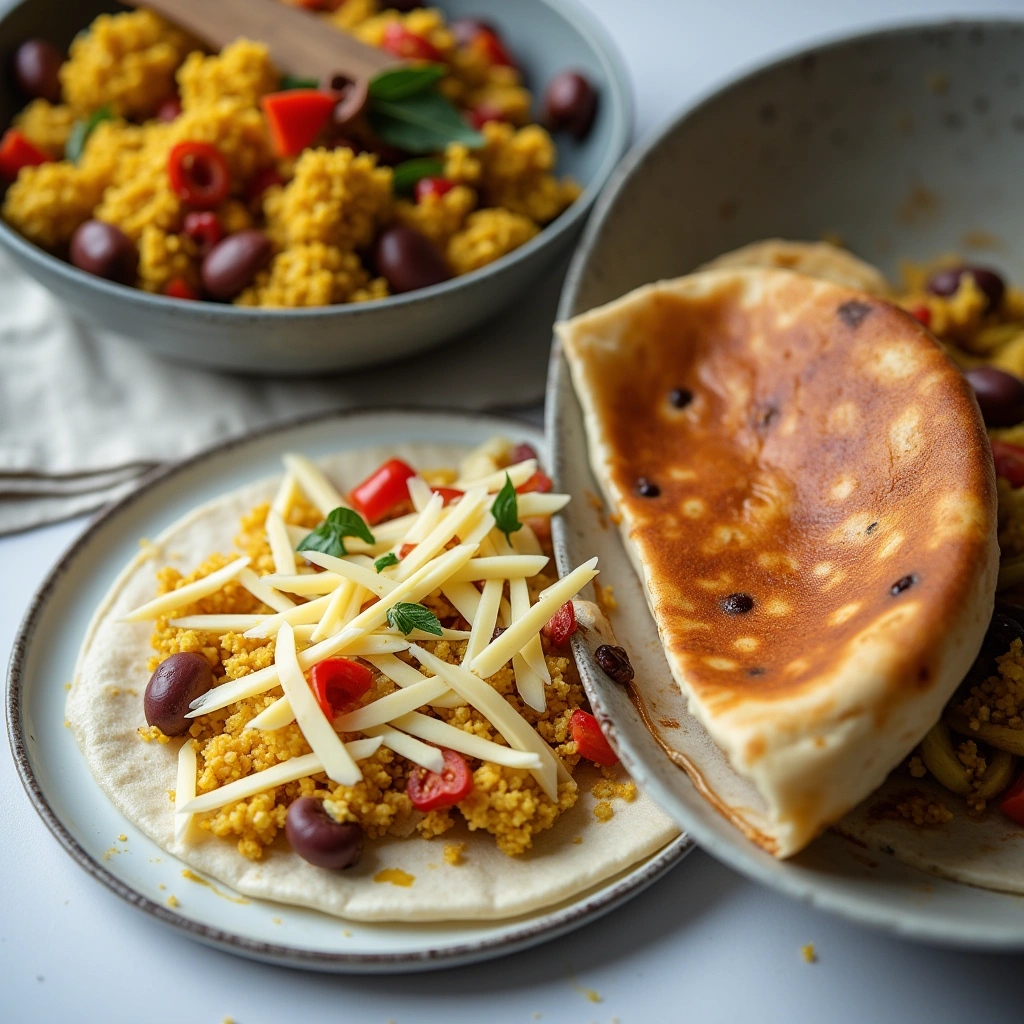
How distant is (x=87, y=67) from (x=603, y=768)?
9.71 ft

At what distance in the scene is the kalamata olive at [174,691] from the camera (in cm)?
231

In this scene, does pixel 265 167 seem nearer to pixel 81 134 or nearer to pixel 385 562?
pixel 81 134

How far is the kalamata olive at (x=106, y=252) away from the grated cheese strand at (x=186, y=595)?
3.69 ft

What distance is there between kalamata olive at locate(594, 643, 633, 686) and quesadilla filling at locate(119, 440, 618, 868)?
0.12m

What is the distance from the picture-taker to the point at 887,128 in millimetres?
3615

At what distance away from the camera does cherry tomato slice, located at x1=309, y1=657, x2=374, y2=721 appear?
2246 mm

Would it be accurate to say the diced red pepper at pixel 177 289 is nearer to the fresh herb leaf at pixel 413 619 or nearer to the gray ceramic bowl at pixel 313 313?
the gray ceramic bowl at pixel 313 313

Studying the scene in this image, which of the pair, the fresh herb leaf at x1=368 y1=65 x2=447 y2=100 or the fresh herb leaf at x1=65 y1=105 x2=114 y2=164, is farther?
the fresh herb leaf at x1=65 y1=105 x2=114 y2=164

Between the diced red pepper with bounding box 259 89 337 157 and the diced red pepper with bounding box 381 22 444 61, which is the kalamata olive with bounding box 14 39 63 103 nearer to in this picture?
the diced red pepper with bounding box 259 89 337 157

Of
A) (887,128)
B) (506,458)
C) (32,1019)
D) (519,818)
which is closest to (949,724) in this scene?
(519,818)

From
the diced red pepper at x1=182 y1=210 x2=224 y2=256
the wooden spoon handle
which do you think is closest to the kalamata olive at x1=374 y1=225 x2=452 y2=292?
the diced red pepper at x1=182 y1=210 x2=224 y2=256

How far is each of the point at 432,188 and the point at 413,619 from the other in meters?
1.59

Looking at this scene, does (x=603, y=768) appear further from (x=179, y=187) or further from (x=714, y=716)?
(x=179, y=187)

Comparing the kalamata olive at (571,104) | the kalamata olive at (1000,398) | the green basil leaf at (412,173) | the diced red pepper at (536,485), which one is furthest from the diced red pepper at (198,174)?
the kalamata olive at (1000,398)
